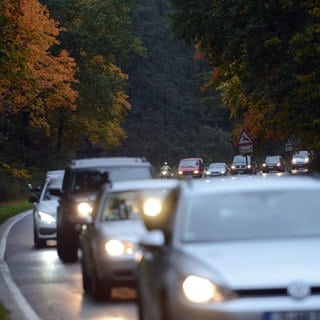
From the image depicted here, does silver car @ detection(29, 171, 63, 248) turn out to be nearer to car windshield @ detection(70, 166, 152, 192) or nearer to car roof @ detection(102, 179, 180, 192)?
car windshield @ detection(70, 166, 152, 192)

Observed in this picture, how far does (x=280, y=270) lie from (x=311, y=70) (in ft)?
96.1

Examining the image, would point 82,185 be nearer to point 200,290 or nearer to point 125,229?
point 125,229

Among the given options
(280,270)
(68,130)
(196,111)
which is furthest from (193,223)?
(196,111)

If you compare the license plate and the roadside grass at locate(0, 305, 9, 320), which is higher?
the license plate

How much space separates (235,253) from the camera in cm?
872

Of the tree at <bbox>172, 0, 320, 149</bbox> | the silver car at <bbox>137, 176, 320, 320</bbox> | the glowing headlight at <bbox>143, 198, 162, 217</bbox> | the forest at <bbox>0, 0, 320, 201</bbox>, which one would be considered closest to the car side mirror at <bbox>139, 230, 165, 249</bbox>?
the silver car at <bbox>137, 176, 320, 320</bbox>

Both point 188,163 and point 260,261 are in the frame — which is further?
point 188,163

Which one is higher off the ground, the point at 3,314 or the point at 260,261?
the point at 260,261

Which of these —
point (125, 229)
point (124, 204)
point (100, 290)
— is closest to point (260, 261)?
point (100, 290)

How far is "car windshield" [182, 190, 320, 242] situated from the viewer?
9.32 metres

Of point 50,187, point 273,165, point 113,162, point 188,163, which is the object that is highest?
point 113,162

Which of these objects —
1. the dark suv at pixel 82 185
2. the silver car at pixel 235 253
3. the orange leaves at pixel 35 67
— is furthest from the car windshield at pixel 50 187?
the silver car at pixel 235 253

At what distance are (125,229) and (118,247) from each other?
0.42 meters

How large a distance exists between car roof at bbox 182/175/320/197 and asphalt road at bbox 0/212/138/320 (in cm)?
314
